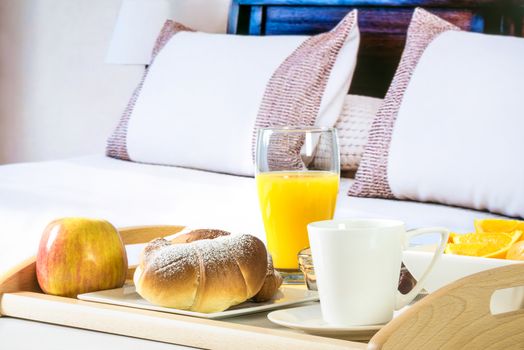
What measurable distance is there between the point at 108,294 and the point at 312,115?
4.10 feet

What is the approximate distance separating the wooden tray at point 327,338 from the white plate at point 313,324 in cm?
1

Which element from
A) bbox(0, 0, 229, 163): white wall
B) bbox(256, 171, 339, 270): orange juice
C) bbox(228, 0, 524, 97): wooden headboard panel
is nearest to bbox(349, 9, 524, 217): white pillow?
bbox(228, 0, 524, 97): wooden headboard panel

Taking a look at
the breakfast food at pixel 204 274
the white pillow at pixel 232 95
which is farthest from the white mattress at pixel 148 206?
the breakfast food at pixel 204 274

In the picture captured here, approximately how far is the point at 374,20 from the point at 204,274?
178 centimetres

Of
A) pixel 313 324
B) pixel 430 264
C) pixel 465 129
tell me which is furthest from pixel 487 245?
pixel 465 129

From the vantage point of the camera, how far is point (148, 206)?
1753 millimetres

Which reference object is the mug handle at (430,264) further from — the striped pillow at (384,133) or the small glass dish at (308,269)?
the striped pillow at (384,133)

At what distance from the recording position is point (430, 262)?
0.80m

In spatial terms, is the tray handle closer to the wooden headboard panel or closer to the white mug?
the white mug

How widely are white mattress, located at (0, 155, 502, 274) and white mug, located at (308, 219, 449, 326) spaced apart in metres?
0.82

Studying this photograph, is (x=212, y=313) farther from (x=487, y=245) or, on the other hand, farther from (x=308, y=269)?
(x=487, y=245)

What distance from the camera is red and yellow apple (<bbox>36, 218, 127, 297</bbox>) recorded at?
3.05ft

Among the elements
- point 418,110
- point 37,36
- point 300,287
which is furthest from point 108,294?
point 37,36

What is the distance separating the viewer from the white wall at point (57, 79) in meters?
3.35
